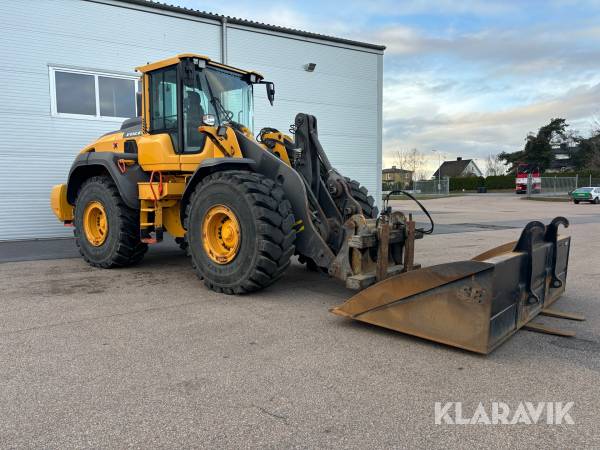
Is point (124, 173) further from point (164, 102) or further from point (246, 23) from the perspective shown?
point (246, 23)

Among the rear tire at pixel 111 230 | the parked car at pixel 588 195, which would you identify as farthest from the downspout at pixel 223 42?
the parked car at pixel 588 195

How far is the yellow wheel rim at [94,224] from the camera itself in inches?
318

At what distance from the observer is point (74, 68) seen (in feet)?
39.5

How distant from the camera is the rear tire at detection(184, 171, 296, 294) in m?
5.48

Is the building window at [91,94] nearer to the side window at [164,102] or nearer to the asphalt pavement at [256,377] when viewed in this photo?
the side window at [164,102]

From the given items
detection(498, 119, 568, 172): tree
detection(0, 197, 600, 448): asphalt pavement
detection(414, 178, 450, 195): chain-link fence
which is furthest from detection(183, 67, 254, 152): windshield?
detection(498, 119, 568, 172): tree

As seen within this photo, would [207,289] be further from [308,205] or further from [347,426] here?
[347,426]

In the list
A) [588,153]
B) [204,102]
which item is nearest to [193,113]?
[204,102]

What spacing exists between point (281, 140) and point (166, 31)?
8.20m

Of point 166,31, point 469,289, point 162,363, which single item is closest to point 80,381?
point 162,363

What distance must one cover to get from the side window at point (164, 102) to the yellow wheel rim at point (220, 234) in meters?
1.52

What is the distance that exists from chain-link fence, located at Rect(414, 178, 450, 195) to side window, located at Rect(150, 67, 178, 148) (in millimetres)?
55401

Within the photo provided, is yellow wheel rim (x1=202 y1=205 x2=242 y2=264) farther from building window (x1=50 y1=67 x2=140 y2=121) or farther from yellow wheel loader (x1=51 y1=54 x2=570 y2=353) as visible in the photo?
building window (x1=50 y1=67 x2=140 y2=121)

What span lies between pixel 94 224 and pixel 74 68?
5.72 m
